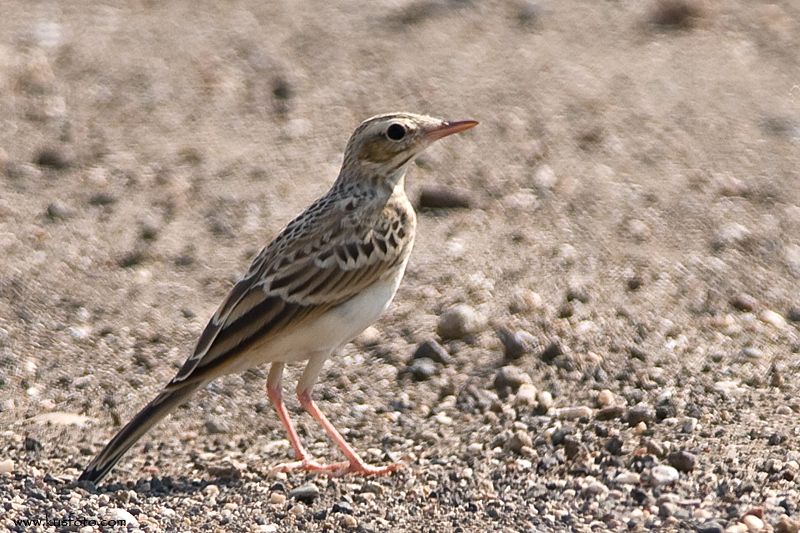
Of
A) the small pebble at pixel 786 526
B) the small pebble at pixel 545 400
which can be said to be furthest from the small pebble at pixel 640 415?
the small pebble at pixel 786 526

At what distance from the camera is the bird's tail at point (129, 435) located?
7.30 metres

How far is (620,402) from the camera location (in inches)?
329

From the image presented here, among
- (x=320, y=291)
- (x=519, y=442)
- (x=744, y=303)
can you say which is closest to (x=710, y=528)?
(x=519, y=442)

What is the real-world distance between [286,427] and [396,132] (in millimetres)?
1630

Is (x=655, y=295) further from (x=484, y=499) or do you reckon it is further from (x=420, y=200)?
(x=484, y=499)

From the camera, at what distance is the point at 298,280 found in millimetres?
7805

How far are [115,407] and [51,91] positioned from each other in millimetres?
4714

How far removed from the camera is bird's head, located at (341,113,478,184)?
27.0 feet

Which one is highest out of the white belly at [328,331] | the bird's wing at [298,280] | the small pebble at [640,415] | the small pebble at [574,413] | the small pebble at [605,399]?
the bird's wing at [298,280]

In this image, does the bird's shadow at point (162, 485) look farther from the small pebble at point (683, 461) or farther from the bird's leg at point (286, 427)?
the small pebble at point (683, 461)

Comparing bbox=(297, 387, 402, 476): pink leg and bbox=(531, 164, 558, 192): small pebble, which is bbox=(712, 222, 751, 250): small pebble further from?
bbox=(297, 387, 402, 476): pink leg

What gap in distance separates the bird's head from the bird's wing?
1.00 ft

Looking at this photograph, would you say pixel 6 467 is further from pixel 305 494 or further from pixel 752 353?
pixel 752 353

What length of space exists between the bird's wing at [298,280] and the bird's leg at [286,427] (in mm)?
462
